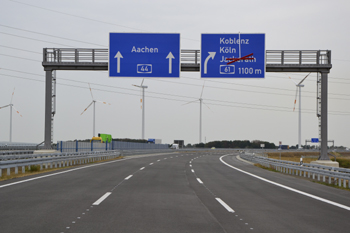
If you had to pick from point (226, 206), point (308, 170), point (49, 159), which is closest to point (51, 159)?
point (49, 159)

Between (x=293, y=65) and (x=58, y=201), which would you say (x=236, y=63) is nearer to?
(x=293, y=65)

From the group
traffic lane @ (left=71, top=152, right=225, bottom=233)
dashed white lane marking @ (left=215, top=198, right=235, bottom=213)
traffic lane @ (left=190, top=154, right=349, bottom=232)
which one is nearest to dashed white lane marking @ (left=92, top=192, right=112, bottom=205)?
traffic lane @ (left=71, top=152, right=225, bottom=233)

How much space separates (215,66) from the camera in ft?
86.0

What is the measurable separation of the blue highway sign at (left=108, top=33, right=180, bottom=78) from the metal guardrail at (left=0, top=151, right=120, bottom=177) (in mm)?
6574

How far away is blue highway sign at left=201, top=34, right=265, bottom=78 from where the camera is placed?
26062 millimetres

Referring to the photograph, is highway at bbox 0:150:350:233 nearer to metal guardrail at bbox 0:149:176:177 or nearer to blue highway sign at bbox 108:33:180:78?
metal guardrail at bbox 0:149:176:177

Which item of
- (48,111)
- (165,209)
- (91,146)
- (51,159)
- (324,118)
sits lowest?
(91,146)

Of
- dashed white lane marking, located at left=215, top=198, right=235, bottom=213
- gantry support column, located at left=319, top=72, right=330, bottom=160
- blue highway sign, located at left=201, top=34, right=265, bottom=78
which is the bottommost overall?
dashed white lane marking, located at left=215, top=198, right=235, bottom=213

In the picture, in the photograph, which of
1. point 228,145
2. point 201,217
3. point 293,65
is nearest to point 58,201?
point 201,217

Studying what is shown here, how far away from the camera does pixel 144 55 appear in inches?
1038

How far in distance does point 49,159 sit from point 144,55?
9.25 meters

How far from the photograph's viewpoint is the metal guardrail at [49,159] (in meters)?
18.3

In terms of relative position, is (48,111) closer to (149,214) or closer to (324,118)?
(324,118)

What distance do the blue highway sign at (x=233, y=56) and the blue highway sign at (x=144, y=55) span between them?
2.07 meters
